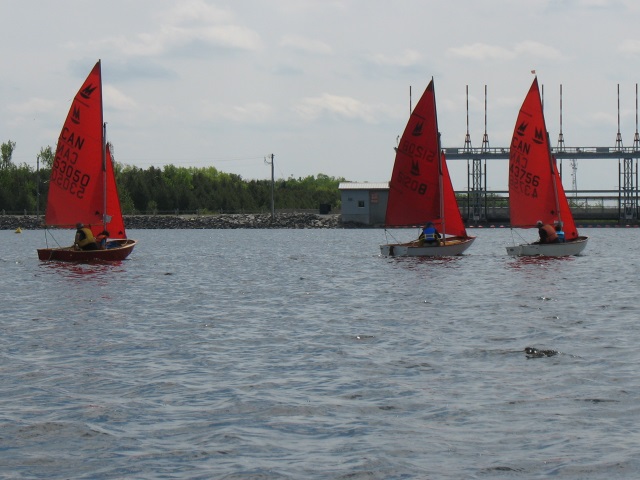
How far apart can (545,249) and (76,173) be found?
23041 millimetres

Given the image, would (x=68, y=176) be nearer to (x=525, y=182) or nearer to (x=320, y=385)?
Result: (x=525, y=182)

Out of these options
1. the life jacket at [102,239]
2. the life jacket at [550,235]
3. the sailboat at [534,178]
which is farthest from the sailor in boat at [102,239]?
the life jacket at [550,235]

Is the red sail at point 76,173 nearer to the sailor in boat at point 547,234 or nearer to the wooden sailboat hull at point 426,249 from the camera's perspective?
the wooden sailboat hull at point 426,249

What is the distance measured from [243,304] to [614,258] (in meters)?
33.3

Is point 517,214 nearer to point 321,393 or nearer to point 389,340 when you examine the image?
point 389,340

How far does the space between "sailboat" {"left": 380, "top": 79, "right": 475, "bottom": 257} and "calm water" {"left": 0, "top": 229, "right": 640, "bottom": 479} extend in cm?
1975

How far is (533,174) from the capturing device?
56.1m

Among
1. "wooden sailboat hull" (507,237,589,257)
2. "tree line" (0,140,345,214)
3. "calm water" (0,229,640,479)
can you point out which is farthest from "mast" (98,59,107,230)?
"tree line" (0,140,345,214)

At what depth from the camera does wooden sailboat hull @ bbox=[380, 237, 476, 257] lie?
53803mm

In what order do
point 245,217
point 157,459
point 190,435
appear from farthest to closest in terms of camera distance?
point 245,217
point 190,435
point 157,459

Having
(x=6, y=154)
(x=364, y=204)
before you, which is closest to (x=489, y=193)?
(x=364, y=204)

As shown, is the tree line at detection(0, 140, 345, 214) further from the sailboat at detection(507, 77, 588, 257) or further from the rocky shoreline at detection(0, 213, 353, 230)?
the sailboat at detection(507, 77, 588, 257)

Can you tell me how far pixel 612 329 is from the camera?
82.0 ft

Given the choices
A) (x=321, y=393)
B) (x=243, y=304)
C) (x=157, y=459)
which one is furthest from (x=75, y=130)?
(x=157, y=459)
